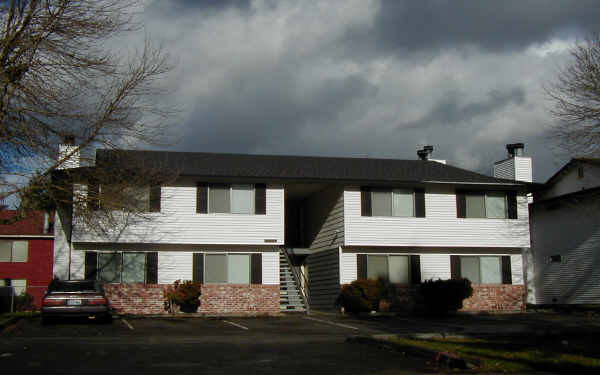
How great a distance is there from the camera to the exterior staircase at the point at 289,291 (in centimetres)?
2702

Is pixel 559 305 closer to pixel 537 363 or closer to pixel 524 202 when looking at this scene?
pixel 524 202

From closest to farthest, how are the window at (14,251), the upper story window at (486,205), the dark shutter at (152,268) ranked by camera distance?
the dark shutter at (152,268), the upper story window at (486,205), the window at (14,251)

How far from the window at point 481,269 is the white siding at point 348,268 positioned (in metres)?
4.59

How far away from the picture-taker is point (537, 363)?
10797 mm

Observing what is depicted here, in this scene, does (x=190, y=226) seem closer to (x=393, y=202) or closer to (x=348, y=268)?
(x=348, y=268)

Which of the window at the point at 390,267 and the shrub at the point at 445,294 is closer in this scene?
the shrub at the point at 445,294

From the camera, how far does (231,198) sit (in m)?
26.1

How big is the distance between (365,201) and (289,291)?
4.72 m

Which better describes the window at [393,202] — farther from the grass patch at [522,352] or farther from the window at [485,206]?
the grass patch at [522,352]

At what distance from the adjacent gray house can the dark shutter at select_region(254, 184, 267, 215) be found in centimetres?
1233

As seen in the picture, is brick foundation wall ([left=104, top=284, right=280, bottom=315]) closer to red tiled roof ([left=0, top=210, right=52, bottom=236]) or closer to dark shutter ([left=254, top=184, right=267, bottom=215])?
dark shutter ([left=254, top=184, right=267, bottom=215])

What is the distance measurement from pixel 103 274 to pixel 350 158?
473 inches

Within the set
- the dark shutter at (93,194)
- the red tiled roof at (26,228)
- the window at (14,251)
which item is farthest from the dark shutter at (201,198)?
the window at (14,251)

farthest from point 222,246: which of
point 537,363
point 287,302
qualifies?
point 537,363
